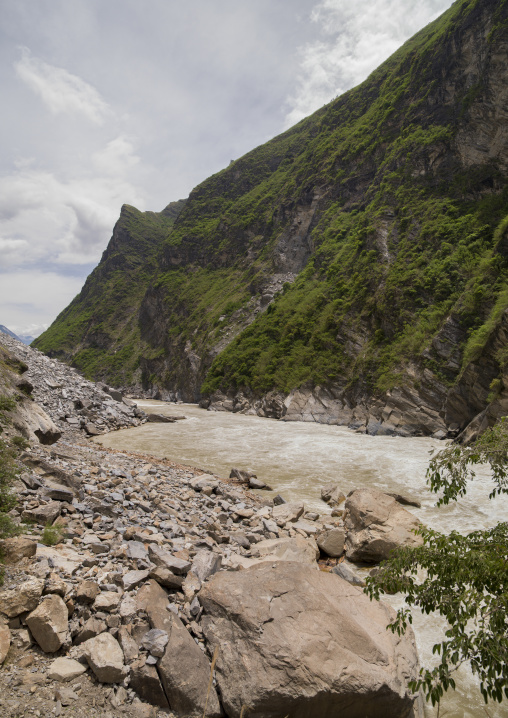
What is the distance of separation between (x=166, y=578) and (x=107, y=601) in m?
1.03

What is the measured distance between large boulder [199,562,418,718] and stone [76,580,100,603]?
1702 mm

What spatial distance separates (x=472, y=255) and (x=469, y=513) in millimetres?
31908

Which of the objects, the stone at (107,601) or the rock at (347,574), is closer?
the stone at (107,601)

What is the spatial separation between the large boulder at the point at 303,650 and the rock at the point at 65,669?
1777 mm

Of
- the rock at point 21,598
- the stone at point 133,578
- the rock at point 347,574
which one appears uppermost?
the rock at point 21,598

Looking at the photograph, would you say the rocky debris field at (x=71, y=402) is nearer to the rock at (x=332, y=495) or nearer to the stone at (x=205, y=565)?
the rock at (x=332, y=495)

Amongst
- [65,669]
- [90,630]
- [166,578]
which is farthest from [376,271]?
[65,669]

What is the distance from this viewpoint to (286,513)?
41.2 ft

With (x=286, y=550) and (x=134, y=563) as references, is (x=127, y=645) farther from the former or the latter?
(x=286, y=550)

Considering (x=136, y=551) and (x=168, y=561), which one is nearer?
(x=168, y=561)

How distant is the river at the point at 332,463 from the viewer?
24.0 ft

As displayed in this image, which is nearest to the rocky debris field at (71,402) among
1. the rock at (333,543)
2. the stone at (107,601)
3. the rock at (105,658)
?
the rock at (333,543)

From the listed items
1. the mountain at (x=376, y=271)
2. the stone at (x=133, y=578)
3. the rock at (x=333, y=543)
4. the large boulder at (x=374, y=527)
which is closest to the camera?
the stone at (x=133, y=578)

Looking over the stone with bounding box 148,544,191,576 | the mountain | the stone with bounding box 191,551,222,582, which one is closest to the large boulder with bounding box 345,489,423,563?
the stone with bounding box 191,551,222,582
